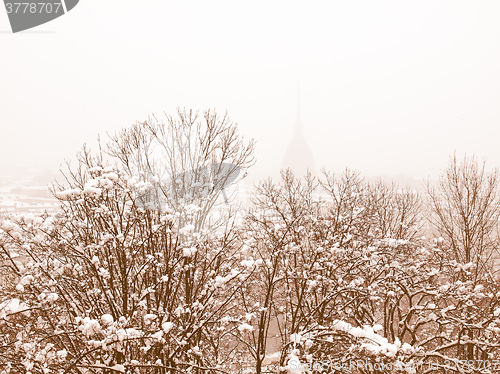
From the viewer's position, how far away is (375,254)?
352 inches

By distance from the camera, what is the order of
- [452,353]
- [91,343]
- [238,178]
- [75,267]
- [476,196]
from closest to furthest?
[91,343] → [75,267] → [238,178] → [476,196] → [452,353]

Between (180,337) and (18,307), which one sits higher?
(18,307)

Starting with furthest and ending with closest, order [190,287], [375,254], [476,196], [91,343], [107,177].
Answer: [476,196]
[375,254]
[190,287]
[107,177]
[91,343]

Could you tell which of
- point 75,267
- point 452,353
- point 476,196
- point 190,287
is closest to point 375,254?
point 190,287

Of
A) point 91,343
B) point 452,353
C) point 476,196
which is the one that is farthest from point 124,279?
point 452,353

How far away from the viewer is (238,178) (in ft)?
31.7

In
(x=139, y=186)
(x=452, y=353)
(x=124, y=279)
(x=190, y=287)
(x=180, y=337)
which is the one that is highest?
(x=139, y=186)

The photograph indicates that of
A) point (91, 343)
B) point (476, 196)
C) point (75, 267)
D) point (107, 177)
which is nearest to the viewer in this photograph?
point (91, 343)

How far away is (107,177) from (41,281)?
3.00m

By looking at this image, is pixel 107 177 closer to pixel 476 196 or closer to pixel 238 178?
pixel 238 178

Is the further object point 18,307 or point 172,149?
point 172,149

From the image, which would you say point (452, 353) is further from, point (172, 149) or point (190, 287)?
point (172, 149)

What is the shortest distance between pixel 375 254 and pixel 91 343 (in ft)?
24.2

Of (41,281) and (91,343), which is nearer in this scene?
(91,343)
